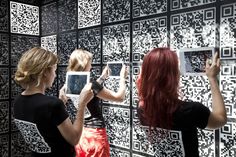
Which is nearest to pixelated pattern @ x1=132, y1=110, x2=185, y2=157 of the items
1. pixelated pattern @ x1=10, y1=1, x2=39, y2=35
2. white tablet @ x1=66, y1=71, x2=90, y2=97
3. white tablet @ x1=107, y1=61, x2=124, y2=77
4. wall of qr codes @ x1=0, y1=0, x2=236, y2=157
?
wall of qr codes @ x1=0, y1=0, x2=236, y2=157

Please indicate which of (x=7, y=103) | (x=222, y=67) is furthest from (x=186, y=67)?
(x=7, y=103)

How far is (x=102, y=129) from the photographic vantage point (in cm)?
172

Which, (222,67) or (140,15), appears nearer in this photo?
(222,67)

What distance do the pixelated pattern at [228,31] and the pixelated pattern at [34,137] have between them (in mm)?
953

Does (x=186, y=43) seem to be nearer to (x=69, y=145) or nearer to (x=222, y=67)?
(x=222, y=67)

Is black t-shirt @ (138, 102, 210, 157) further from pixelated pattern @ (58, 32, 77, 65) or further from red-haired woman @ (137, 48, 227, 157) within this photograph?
pixelated pattern @ (58, 32, 77, 65)

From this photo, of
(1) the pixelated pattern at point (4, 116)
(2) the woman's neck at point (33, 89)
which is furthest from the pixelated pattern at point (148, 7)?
(1) the pixelated pattern at point (4, 116)

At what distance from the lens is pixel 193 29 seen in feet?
5.02

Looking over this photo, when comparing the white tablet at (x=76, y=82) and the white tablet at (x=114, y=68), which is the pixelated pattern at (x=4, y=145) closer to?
the white tablet at (x=76, y=82)

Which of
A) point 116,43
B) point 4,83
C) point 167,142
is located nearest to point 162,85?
point 167,142

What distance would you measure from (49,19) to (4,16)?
39 cm

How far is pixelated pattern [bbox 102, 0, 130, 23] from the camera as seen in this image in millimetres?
1888

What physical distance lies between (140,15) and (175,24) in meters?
0.28

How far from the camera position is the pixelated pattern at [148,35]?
1.68m
